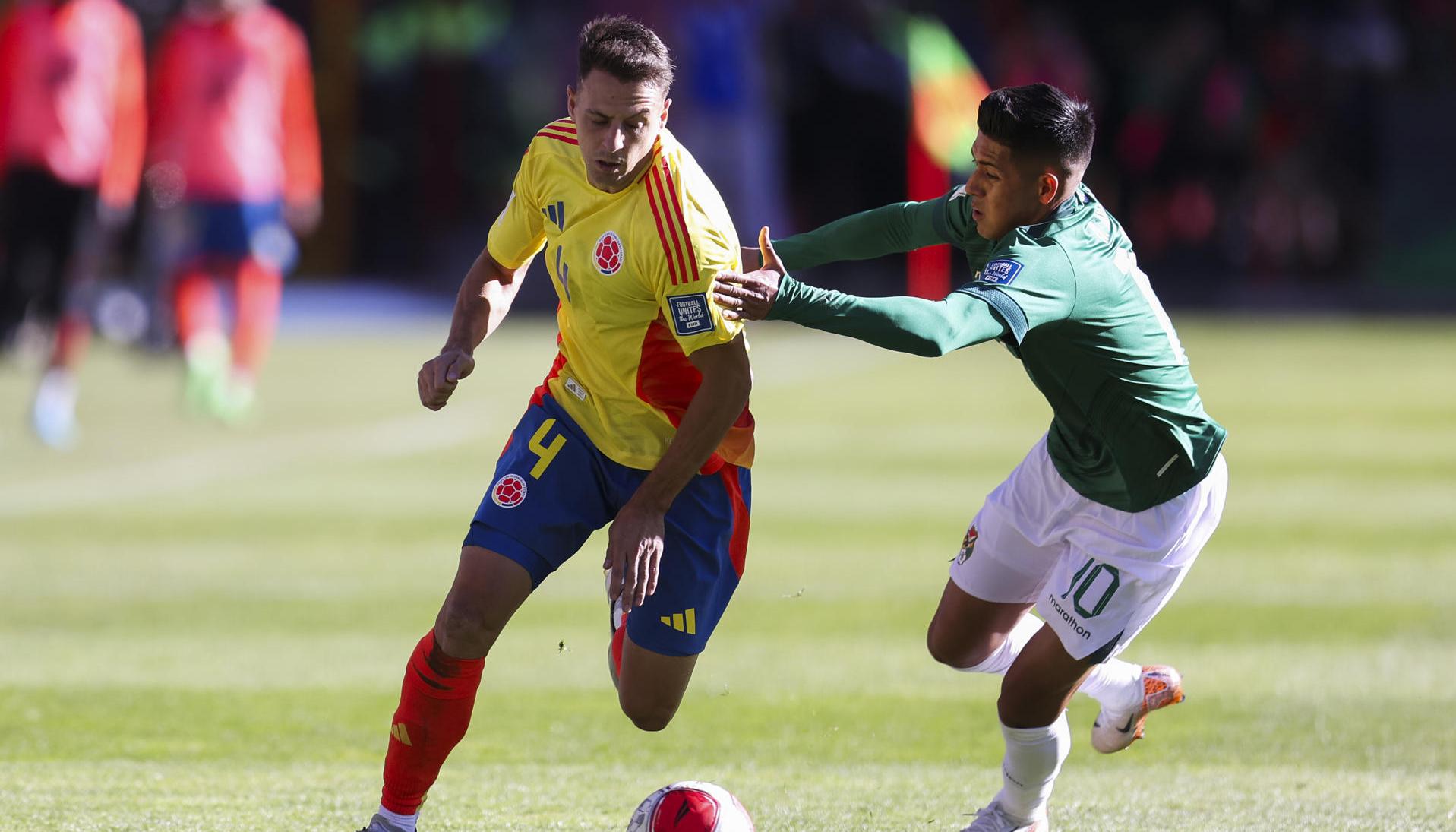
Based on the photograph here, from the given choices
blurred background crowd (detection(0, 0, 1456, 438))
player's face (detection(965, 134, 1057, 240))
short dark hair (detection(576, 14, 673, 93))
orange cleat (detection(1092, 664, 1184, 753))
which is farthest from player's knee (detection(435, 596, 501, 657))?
blurred background crowd (detection(0, 0, 1456, 438))

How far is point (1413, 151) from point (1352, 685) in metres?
17.6

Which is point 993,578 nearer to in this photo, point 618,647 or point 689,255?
point 618,647

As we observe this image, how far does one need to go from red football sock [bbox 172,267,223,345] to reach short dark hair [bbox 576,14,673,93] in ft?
31.4

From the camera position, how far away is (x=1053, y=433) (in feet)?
18.0

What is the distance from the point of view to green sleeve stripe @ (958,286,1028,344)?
4.70 metres

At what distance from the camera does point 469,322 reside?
5.51 m

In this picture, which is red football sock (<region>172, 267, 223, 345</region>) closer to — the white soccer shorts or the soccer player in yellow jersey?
the soccer player in yellow jersey

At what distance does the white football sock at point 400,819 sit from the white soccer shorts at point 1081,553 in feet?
5.41

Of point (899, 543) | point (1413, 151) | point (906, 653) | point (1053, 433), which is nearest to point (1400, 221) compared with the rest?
point (1413, 151)

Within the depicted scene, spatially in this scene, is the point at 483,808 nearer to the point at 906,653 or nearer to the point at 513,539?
the point at 513,539

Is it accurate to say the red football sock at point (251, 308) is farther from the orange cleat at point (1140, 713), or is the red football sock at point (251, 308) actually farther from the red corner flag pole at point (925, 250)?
the orange cleat at point (1140, 713)

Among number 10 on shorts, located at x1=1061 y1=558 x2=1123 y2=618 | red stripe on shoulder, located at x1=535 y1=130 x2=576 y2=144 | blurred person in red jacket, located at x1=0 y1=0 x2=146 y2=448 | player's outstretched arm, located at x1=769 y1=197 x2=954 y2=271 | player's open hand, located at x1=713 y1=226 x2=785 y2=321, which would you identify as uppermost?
red stripe on shoulder, located at x1=535 y1=130 x2=576 y2=144

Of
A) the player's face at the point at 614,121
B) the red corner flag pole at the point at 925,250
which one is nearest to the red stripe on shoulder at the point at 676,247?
the player's face at the point at 614,121

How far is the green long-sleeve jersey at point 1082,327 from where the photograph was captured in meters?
4.80
